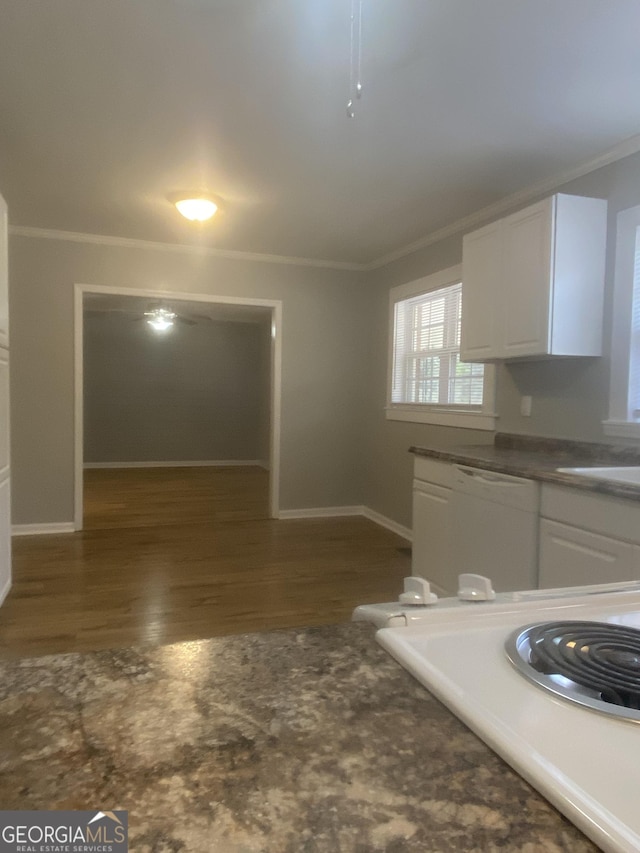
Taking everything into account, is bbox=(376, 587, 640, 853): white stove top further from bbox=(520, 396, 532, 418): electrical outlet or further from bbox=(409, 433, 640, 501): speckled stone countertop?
bbox=(520, 396, 532, 418): electrical outlet

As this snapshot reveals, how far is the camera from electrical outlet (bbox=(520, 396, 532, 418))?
12.1 feet

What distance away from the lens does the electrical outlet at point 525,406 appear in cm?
369

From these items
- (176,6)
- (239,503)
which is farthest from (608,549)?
(239,503)

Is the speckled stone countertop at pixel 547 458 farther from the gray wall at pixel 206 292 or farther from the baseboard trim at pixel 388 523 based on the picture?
the gray wall at pixel 206 292

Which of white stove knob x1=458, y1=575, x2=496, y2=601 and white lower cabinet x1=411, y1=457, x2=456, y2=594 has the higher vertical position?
white stove knob x1=458, y1=575, x2=496, y2=601

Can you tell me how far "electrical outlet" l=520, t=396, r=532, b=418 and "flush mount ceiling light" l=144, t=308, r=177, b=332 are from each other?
17.4 ft

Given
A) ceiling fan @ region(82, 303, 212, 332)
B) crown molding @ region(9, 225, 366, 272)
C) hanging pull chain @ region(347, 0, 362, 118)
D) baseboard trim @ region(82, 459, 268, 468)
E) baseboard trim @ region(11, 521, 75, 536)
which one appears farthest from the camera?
baseboard trim @ region(82, 459, 268, 468)

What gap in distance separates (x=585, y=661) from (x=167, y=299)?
5.13 meters

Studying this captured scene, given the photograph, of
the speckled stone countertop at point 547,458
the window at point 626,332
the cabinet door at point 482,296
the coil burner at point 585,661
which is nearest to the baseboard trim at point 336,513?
the speckled stone countertop at point 547,458

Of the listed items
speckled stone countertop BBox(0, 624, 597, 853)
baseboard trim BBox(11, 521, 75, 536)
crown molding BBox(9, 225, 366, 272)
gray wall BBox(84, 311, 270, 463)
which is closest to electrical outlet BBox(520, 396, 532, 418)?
crown molding BBox(9, 225, 366, 272)

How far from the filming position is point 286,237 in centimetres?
489

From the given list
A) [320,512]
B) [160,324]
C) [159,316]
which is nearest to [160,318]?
[159,316]

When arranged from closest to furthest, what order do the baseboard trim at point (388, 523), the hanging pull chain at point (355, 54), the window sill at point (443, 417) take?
1. the hanging pull chain at point (355, 54)
2. the window sill at point (443, 417)
3. the baseboard trim at point (388, 523)

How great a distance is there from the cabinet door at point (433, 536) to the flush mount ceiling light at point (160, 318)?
5217 millimetres
